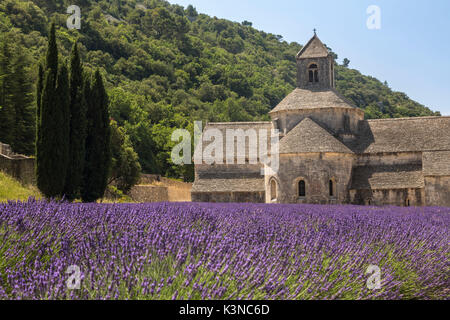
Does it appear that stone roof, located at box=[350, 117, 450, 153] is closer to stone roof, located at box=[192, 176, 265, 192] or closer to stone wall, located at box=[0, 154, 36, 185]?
stone roof, located at box=[192, 176, 265, 192]

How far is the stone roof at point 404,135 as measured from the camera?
109 feet

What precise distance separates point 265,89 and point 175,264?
101 meters

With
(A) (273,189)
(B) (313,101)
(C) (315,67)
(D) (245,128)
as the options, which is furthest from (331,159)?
(C) (315,67)

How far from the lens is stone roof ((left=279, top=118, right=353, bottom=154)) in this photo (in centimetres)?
3062

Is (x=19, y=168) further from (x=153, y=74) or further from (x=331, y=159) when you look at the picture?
(x=153, y=74)

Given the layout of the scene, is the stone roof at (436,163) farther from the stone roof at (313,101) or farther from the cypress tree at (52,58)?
the cypress tree at (52,58)

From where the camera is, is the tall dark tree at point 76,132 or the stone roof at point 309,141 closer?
the tall dark tree at point 76,132

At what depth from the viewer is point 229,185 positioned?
34.2 meters

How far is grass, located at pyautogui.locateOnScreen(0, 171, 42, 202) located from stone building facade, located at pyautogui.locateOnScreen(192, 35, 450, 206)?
596 inches

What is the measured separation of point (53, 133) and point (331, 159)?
1789cm

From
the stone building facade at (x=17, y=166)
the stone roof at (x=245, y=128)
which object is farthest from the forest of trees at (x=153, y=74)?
the stone building facade at (x=17, y=166)

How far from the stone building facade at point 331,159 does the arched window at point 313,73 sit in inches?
3.0

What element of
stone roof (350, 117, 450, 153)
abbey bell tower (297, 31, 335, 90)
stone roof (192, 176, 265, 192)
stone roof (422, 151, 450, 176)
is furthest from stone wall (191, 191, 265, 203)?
stone roof (422, 151, 450, 176)

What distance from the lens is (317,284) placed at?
16.8ft
